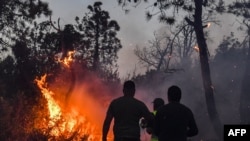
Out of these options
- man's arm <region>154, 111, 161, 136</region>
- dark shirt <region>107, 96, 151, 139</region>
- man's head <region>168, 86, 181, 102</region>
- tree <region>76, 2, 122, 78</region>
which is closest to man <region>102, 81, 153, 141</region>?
dark shirt <region>107, 96, 151, 139</region>

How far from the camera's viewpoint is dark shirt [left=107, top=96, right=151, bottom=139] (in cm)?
721

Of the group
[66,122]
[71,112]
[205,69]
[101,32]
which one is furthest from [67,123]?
[101,32]

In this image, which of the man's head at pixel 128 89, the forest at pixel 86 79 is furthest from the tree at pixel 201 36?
the man's head at pixel 128 89

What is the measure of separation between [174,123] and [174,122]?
15 millimetres

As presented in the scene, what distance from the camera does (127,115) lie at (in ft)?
23.7

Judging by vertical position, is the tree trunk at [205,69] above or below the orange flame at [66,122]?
above

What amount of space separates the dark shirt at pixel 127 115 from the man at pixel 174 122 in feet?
1.53

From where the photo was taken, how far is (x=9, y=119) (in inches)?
497

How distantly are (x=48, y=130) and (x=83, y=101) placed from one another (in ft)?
26.8

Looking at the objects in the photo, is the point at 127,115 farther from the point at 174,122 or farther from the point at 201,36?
the point at 201,36

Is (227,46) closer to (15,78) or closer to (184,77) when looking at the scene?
(184,77)

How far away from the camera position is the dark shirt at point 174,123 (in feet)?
22.2

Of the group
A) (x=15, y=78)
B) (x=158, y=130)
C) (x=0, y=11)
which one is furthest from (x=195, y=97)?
(x=158, y=130)

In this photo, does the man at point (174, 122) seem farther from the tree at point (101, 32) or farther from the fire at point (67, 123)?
the tree at point (101, 32)
